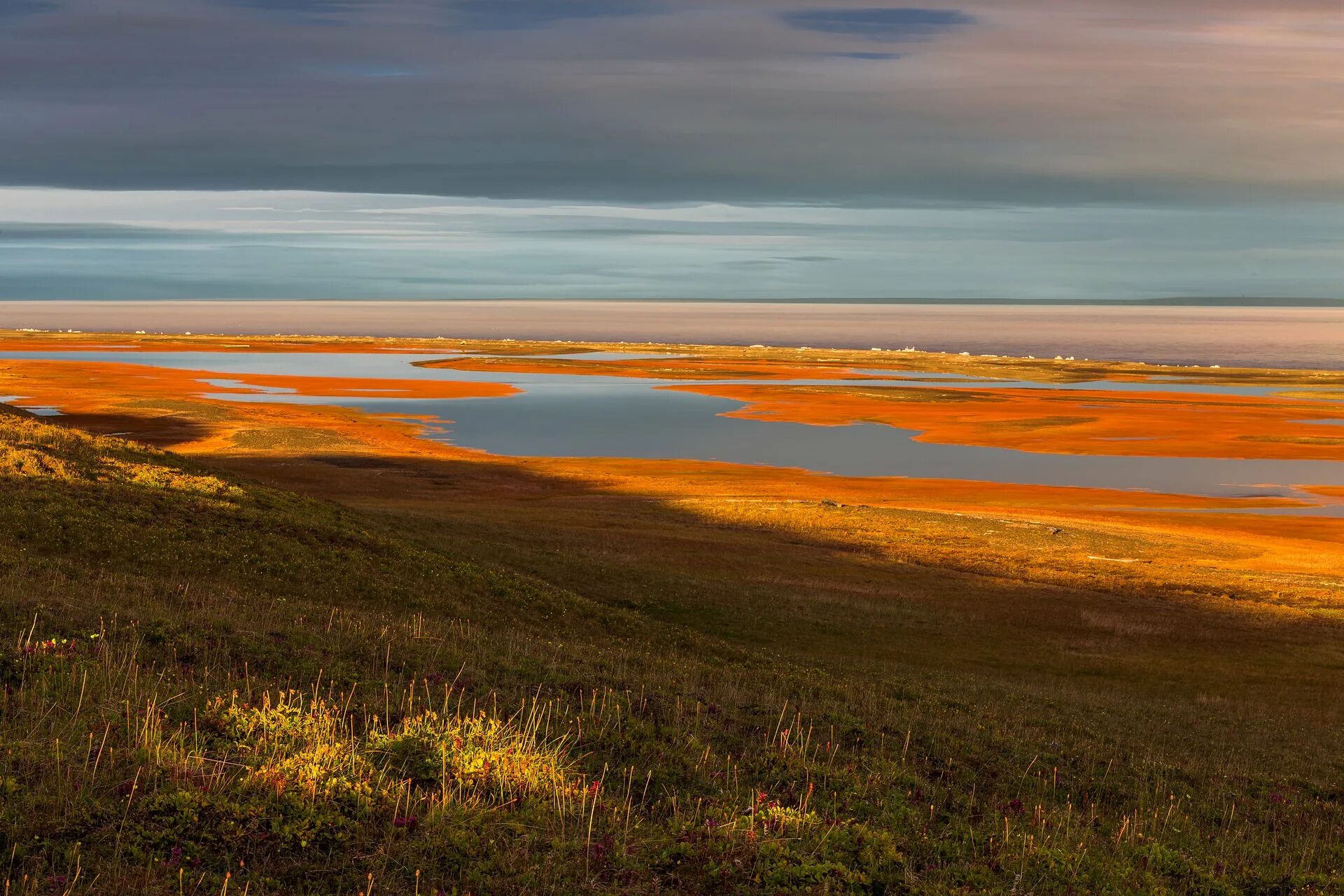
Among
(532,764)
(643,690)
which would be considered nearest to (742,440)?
(643,690)

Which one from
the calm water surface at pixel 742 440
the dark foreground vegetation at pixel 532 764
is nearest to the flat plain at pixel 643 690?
the dark foreground vegetation at pixel 532 764

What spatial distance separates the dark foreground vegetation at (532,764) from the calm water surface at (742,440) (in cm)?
5501

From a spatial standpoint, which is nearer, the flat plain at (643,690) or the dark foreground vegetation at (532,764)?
the dark foreground vegetation at (532,764)

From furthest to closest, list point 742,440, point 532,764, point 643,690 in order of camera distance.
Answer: point 742,440
point 643,690
point 532,764

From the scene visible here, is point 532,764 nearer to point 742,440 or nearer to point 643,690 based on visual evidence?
point 643,690

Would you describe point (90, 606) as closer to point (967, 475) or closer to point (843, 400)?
point (967, 475)

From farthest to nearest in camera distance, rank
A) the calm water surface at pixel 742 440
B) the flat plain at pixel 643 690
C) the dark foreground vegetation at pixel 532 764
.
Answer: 1. the calm water surface at pixel 742 440
2. the flat plain at pixel 643 690
3. the dark foreground vegetation at pixel 532 764

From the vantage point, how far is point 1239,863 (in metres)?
11.4

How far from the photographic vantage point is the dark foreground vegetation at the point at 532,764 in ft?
28.1

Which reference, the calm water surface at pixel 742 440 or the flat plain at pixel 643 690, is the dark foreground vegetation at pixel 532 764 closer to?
the flat plain at pixel 643 690

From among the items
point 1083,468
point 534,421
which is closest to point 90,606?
point 1083,468

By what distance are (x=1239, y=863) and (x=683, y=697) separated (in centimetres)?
724

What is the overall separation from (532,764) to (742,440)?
84.7 meters

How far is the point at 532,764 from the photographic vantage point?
10.4 m
